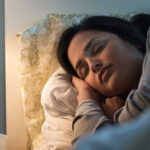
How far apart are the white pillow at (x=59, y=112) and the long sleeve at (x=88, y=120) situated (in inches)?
7.4

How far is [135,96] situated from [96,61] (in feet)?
1.06

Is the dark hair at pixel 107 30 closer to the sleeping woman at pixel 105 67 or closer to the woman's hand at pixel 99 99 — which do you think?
the sleeping woman at pixel 105 67

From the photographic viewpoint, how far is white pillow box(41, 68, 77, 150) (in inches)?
38.1

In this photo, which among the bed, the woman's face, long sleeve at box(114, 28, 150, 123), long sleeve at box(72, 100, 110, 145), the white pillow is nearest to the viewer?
long sleeve at box(114, 28, 150, 123)

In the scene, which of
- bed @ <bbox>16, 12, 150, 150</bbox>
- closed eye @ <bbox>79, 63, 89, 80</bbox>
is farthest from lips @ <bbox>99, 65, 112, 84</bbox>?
bed @ <bbox>16, 12, 150, 150</bbox>

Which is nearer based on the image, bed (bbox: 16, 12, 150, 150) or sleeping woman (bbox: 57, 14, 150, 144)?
sleeping woman (bbox: 57, 14, 150, 144)

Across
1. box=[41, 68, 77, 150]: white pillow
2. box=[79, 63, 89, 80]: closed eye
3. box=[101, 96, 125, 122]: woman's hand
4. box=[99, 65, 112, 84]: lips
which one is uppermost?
box=[99, 65, 112, 84]: lips

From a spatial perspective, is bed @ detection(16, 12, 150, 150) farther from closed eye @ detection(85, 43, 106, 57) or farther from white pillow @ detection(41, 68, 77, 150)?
closed eye @ detection(85, 43, 106, 57)

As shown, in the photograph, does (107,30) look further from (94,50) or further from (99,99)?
(99,99)

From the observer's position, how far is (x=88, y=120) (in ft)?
2.43

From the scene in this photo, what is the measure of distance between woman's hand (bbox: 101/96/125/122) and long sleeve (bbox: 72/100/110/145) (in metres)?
0.12

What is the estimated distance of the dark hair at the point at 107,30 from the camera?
3.31 ft

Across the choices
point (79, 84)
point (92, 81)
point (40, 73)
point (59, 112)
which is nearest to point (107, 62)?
point (92, 81)

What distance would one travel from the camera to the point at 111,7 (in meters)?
1.69
